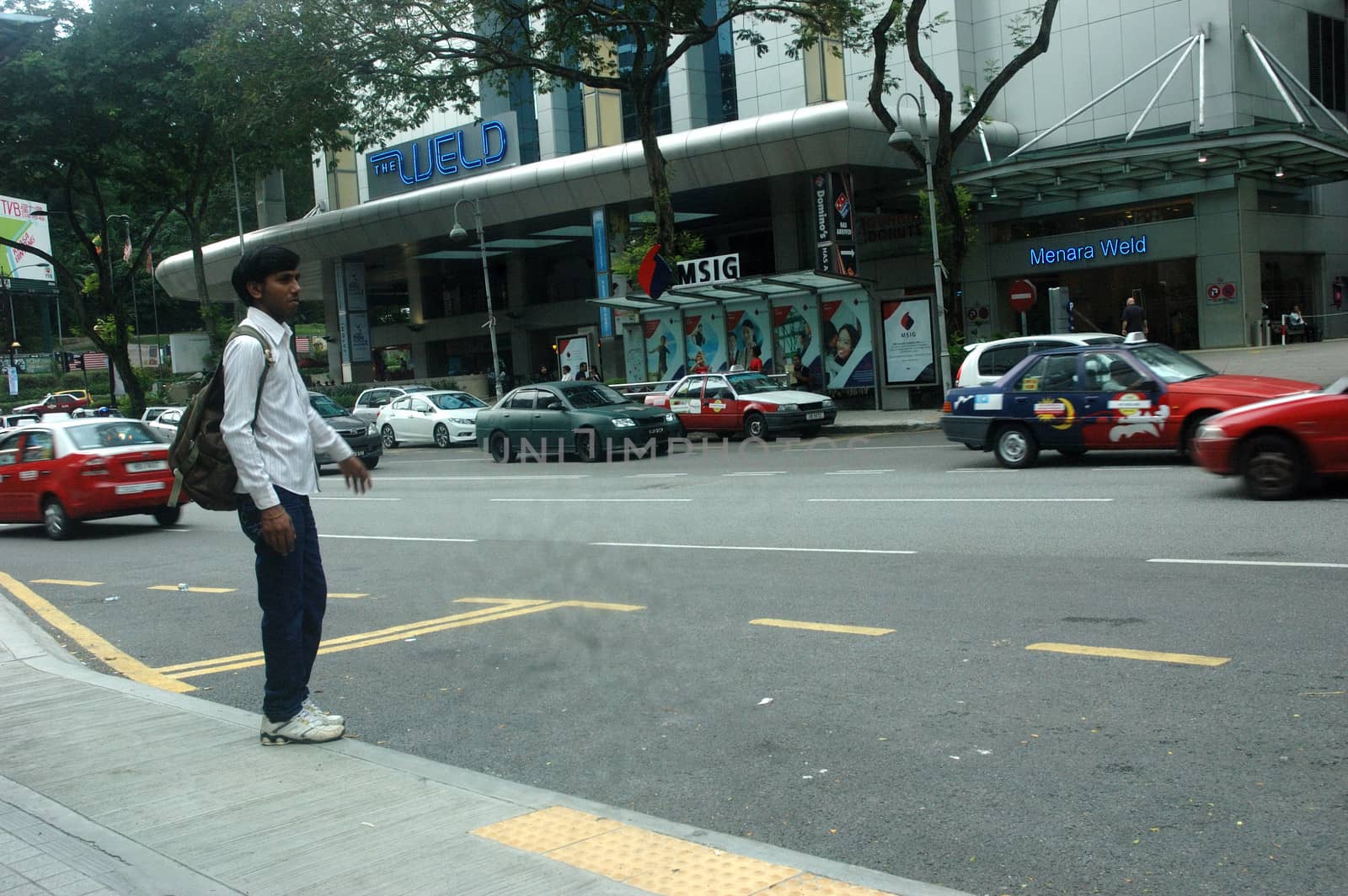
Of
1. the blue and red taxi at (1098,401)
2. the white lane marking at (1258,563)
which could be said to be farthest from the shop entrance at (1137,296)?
the white lane marking at (1258,563)

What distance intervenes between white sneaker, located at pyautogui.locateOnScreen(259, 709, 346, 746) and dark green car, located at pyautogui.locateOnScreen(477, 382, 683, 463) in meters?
18.1

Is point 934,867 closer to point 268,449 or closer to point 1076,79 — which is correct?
point 268,449

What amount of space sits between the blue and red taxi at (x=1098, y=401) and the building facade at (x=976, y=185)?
10.2 m

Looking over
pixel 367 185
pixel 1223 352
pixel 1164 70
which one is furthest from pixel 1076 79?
pixel 367 185

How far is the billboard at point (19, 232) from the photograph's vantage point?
6284 cm

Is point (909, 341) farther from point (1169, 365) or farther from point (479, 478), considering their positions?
point (1169, 365)

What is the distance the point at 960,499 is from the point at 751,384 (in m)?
13.3

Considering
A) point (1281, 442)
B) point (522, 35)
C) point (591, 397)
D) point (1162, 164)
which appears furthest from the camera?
point (1162, 164)

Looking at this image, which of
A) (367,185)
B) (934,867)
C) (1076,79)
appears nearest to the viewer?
(934,867)

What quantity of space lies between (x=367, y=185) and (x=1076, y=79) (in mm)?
26345

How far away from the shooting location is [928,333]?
28797 millimetres

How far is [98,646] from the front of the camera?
8344 millimetres

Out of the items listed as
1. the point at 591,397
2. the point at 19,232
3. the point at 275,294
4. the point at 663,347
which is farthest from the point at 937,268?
the point at 19,232

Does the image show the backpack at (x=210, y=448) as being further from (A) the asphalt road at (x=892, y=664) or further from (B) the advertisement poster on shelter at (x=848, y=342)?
(B) the advertisement poster on shelter at (x=848, y=342)
